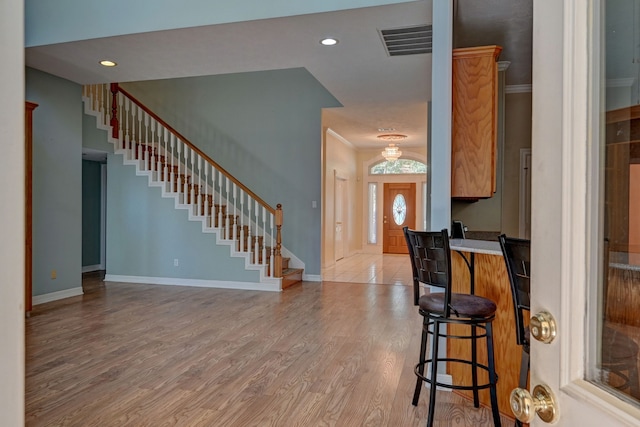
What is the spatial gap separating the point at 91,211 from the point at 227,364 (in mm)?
6407

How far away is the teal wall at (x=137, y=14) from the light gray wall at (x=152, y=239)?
9.18ft

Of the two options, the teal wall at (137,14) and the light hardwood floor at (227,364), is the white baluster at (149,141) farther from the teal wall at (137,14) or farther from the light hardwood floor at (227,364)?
the teal wall at (137,14)

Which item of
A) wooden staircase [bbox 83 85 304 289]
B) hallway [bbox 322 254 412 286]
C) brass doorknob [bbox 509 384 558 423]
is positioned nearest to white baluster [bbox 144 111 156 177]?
wooden staircase [bbox 83 85 304 289]

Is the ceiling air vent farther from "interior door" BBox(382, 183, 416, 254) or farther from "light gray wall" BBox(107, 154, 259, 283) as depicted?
"interior door" BBox(382, 183, 416, 254)

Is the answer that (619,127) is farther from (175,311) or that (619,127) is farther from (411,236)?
(175,311)

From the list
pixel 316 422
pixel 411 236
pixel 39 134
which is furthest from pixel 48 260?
pixel 411 236

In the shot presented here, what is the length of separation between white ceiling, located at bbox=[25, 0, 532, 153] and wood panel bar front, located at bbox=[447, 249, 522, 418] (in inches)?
87.2

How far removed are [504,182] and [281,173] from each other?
12.5ft

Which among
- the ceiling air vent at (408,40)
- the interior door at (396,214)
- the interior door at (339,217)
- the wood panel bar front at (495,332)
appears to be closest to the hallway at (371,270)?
the interior door at (339,217)

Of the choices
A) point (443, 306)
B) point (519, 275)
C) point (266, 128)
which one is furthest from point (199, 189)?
point (519, 275)

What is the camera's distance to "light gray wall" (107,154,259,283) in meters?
6.71

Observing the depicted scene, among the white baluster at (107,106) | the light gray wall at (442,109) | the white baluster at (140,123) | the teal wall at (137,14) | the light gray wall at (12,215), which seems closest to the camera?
the light gray wall at (12,215)

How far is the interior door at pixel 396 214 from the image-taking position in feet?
38.7

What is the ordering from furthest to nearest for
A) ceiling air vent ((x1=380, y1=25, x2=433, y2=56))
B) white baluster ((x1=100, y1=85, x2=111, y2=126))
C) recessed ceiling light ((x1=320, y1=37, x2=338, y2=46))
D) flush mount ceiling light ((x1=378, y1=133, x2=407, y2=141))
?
flush mount ceiling light ((x1=378, y1=133, x2=407, y2=141)), white baluster ((x1=100, y1=85, x2=111, y2=126)), recessed ceiling light ((x1=320, y1=37, x2=338, y2=46)), ceiling air vent ((x1=380, y1=25, x2=433, y2=56))
